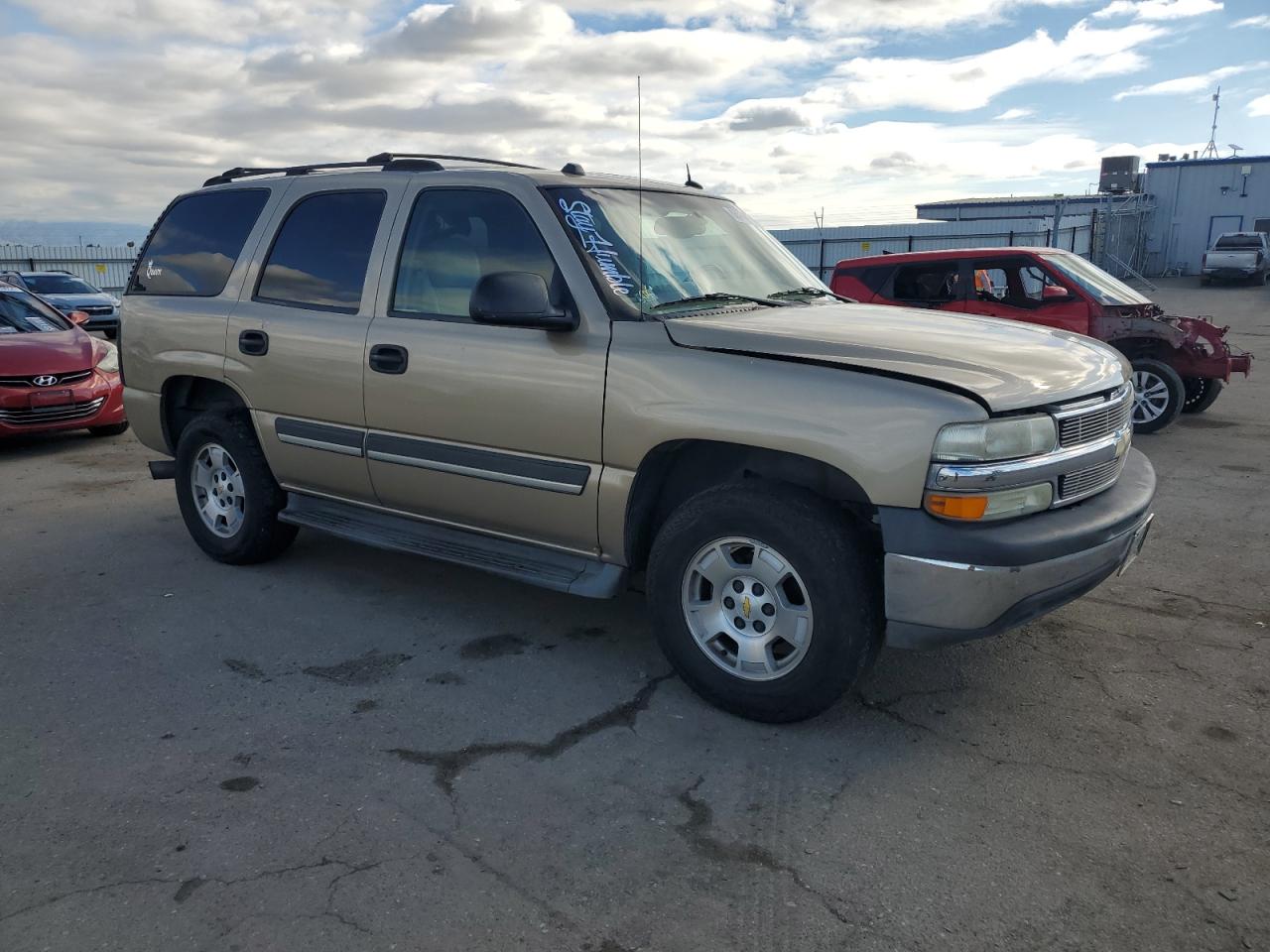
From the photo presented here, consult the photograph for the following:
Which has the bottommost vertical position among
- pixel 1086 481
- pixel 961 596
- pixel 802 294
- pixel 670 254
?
pixel 961 596

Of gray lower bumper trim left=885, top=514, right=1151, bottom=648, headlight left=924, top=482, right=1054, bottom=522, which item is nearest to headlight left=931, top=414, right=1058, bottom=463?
headlight left=924, top=482, right=1054, bottom=522

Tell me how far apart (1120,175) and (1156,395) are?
39386 mm

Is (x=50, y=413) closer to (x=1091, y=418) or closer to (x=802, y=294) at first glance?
(x=802, y=294)

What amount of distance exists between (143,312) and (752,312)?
142 inches

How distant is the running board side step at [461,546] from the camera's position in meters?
3.98

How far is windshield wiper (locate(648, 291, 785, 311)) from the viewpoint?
3.99 m

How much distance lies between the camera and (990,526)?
10.5 ft

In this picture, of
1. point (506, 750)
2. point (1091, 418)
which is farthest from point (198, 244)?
point (1091, 418)

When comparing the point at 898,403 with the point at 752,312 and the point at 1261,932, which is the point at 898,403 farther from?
the point at 1261,932

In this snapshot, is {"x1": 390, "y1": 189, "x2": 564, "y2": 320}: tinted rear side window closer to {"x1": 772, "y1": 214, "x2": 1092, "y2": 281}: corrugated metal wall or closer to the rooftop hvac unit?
{"x1": 772, "y1": 214, "x2": 1092, "y2": 281}: corrugated metal wall

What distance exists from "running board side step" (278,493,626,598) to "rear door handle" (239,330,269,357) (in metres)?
0.76

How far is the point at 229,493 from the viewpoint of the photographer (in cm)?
546

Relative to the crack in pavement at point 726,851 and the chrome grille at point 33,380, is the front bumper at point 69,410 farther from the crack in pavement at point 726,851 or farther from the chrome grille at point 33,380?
the crack in pavement at point 726,851

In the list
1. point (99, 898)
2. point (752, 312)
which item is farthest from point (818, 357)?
point (99, 898)
